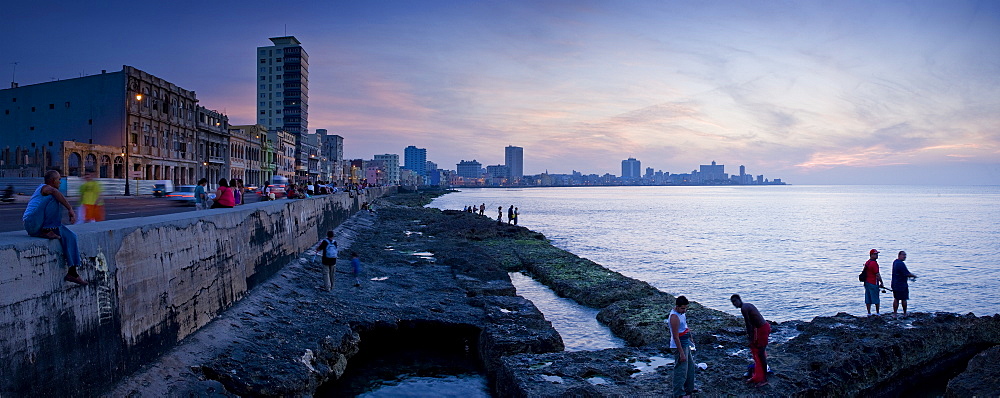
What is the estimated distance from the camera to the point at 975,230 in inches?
2469

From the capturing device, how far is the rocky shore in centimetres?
968

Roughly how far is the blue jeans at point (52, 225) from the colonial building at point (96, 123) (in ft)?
165

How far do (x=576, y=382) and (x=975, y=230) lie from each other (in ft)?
240

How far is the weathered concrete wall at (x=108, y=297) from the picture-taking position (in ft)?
20.4

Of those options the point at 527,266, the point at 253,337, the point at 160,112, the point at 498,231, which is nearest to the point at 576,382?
the point at 253,337

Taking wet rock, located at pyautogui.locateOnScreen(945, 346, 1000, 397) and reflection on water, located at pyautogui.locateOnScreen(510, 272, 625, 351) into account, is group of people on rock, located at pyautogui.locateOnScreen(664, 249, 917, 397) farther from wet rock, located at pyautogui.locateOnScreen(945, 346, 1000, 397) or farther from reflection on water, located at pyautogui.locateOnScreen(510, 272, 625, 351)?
reflection on water, located at pyautogui.locateOnScreen(510, 272, 625, 351)

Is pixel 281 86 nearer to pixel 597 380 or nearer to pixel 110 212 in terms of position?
pixel 110 212

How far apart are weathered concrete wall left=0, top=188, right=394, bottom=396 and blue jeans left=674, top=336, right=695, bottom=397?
26.7 ft

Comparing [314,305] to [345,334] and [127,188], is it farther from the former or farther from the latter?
[127,188]

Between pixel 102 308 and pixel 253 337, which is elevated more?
pixel 102 308

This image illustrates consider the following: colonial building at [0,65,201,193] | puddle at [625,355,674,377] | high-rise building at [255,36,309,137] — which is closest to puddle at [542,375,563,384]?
puddle at [625,355,674,377]

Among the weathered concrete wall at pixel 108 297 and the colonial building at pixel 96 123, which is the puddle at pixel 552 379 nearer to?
the weathered concrete wall at pixel 108 297

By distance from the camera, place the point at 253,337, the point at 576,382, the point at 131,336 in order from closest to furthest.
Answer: the point at 131,336 → the point at 576,382 → the point at 253,337

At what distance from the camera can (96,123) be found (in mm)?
53250
